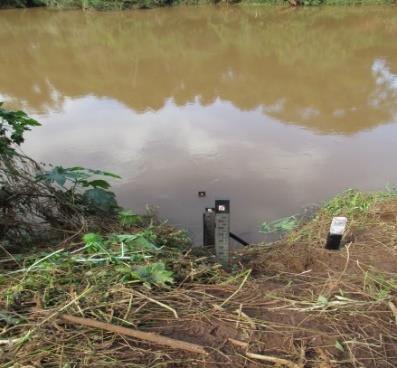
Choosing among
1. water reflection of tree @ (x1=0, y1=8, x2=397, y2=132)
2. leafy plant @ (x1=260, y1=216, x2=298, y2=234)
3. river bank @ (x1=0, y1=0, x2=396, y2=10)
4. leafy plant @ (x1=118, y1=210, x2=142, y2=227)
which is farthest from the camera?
river bank @ (x1=0, y1=0, x2=396, y2=10)

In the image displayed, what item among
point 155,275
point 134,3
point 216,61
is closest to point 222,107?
point 216,61

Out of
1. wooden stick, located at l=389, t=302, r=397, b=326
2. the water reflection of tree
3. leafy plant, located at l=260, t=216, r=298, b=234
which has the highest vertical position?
the water reflection of tree

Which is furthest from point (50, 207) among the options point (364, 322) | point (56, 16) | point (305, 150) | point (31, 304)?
point (56, 16)

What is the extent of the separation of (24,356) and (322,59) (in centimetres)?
890

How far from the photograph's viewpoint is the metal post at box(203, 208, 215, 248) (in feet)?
8.72

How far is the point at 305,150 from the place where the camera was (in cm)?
489

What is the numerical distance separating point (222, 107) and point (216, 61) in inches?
114

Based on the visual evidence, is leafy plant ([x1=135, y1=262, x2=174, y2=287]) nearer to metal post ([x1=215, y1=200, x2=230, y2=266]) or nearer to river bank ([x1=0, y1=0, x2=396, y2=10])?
metal post ([x1=215, y1=200, x2=230, y2=266])

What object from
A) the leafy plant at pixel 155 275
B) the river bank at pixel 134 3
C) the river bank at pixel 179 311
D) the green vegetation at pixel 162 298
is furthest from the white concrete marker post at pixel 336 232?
the river bank at pixel 134 3

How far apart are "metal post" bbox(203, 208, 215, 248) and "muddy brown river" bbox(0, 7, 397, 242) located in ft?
2.24

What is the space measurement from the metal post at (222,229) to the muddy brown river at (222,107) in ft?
2.81

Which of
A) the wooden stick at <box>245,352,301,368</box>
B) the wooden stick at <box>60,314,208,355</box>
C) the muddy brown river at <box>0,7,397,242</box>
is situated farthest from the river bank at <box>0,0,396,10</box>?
the wooden stick at <box>245,352,301,368</box>

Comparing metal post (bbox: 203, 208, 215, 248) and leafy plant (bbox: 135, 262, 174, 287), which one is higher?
Result: leafy plant (bbox: 135, 262, 174, 287)

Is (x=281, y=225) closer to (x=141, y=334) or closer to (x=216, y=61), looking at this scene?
(x=141, y=334)
